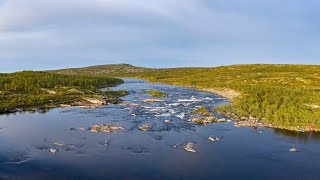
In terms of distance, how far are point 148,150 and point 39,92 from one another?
65456 millimetres

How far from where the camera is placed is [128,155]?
4759 cm

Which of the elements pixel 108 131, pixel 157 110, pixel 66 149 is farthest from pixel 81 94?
pixel 66 149

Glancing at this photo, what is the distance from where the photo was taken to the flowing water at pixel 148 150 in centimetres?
4134

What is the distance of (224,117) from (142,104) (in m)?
24.5

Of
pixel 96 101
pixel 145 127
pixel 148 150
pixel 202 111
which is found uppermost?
pixel 202 111

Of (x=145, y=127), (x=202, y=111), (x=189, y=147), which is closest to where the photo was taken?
(x=189, y=147)

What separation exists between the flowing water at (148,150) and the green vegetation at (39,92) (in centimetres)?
1275

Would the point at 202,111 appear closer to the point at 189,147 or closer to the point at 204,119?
the point at 204,119

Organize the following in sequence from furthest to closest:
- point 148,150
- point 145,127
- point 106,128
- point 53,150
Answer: point 145,127, point 106,128, point 148,150, point 53,150

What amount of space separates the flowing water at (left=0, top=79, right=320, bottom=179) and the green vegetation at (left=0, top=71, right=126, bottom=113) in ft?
41.8

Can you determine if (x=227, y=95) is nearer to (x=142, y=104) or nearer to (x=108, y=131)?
(x=142, y=104)

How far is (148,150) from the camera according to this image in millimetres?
49844

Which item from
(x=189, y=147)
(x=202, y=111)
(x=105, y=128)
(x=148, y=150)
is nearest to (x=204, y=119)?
(x=202, y=111)

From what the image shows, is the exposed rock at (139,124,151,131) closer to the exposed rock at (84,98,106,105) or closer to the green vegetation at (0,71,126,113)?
the exposed rock at (84,98,106,105)
